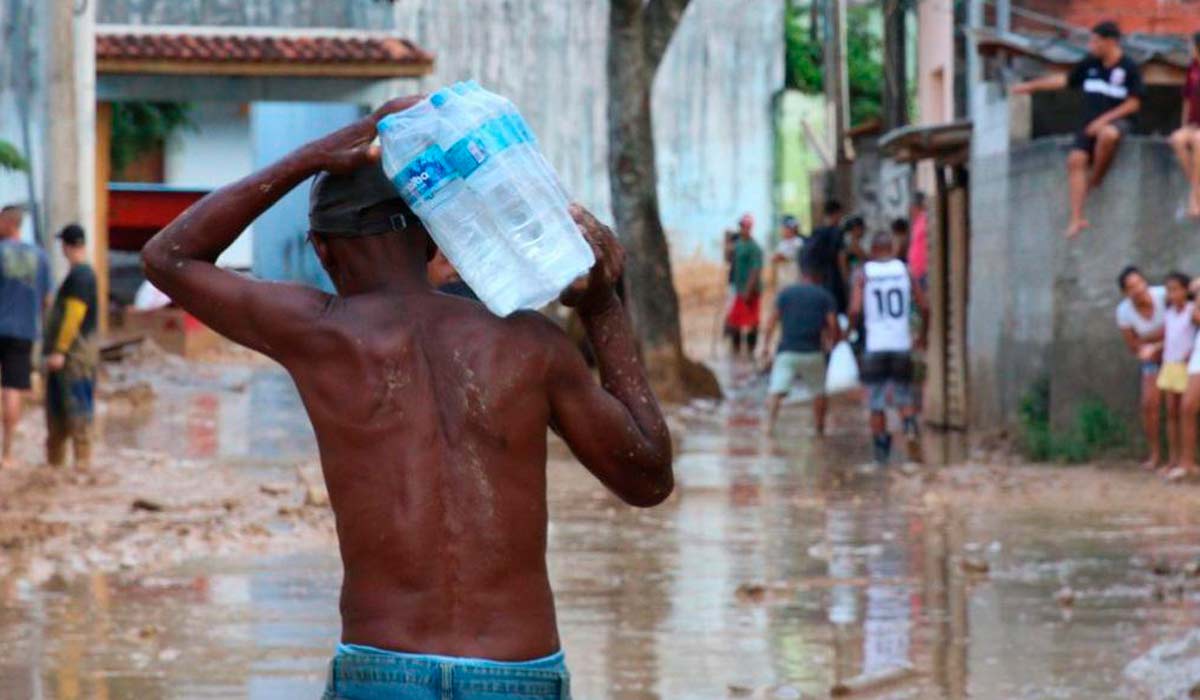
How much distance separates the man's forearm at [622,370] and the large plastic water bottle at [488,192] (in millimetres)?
165

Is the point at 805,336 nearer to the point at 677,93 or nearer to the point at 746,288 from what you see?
the point at 746,288

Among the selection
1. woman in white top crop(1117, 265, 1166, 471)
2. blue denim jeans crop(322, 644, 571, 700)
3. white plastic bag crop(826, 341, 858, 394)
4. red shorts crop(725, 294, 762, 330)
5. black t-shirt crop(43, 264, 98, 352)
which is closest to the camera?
blue denim jeans crop(322, 644, 571, 700)

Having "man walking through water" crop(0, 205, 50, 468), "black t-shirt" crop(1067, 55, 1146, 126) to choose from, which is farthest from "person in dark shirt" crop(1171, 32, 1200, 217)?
"man walking through water" crop(0, 205, 50, 468)

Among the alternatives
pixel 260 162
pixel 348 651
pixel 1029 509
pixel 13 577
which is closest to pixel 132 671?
pixel 13 577

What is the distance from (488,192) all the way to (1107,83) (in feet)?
41.7

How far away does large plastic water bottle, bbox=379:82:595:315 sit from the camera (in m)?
3.73

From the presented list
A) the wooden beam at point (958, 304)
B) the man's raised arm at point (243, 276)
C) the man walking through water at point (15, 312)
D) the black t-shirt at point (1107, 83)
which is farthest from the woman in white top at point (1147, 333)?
A: the man's raised arm at point (243, 276)

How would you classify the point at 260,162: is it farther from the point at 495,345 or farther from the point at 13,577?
the point at 495,345

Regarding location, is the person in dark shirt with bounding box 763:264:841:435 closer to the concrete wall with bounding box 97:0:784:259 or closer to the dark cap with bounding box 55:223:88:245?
the dark cap with bounding box 55:223:88:245

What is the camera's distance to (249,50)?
27219 millimetres

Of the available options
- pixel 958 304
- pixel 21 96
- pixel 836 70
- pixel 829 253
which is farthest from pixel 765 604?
pixel 836 70

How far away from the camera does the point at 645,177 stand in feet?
72.0

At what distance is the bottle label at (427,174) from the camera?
372cm

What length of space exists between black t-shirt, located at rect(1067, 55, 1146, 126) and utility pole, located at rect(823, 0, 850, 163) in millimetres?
16582
